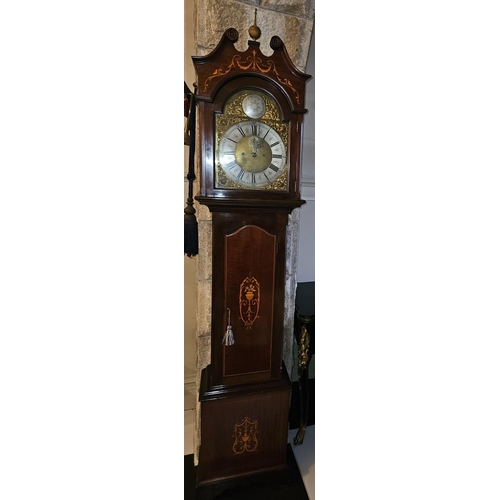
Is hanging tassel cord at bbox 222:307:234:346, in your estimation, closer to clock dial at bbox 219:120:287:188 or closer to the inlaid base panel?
the inlaid base panel

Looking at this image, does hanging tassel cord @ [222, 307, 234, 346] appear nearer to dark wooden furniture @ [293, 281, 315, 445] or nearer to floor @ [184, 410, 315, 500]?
dark wooden furniture @ [293, 281, 315, 445]

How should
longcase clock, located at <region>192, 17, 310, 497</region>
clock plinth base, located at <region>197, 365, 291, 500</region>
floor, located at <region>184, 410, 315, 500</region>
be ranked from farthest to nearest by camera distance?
1. floor, located at <region>184, 410, 315, 500</region>
2. clock plinth base, located at <region>197, 365, 291, 500</region>
3. longcase clock, located at <region>192, 17, 310, 497</region>

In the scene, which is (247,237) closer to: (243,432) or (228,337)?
(228,337)

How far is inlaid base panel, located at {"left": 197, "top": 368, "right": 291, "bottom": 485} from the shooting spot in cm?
122

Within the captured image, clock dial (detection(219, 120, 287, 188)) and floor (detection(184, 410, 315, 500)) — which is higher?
clock dial (detection(219, 120, 287, 188))

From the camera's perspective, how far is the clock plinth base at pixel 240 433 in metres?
1.22

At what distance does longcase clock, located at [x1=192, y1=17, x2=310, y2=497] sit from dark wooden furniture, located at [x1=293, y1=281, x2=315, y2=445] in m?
0.20

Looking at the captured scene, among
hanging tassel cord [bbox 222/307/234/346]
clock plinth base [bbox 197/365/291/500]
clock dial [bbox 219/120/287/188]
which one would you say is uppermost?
clock dial [bbox 219/120/287/188]

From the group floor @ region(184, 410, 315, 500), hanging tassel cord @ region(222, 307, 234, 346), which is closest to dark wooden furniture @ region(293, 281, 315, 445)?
floor @ region(184, 410, 315, 500)

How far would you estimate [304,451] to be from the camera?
1614mm

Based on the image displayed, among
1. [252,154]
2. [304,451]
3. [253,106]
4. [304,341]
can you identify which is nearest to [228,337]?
[304,341]

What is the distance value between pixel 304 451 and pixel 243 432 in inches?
24.0

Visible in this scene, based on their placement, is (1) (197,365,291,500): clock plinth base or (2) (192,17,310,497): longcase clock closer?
(2) (192,17,310,497): longcase clock

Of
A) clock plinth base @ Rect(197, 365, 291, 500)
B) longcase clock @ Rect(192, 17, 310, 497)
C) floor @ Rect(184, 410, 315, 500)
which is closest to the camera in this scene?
longcase clock @ Rect(192, 17, 310, 497)
